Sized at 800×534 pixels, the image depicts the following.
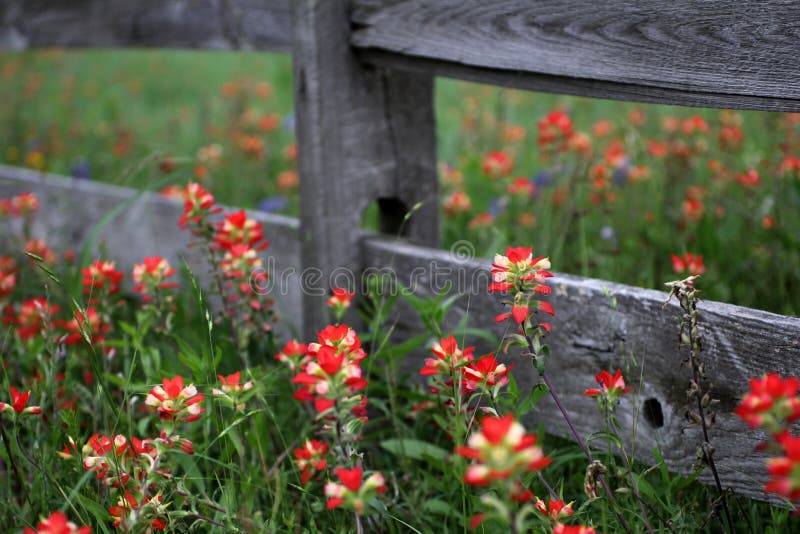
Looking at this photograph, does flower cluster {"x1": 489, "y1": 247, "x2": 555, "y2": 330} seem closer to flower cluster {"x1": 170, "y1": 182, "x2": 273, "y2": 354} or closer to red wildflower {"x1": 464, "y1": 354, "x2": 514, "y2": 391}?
red wildflower {"x1": 464, "y1": 354, "x2": 514, "y2": 391}

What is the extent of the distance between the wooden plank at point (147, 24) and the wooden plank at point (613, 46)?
23.7 inches

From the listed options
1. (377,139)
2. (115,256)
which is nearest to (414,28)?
(377,139)

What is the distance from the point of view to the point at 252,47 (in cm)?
246

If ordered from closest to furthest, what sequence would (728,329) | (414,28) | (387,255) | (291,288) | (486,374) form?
(486,374) < (728,329) < (414,28) < (387,255) < (291,288)

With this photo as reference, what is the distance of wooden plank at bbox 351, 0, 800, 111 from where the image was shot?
51.9 inches

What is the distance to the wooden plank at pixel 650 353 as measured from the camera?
137 cm

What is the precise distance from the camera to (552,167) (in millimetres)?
3041

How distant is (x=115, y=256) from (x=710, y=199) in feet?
7.98

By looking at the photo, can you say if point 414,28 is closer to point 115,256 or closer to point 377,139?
point 377,139

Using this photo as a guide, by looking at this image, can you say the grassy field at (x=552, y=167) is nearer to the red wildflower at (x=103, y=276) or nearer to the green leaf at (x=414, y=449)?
the red wildflower at (x=103, y=276)

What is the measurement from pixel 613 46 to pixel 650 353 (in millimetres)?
614

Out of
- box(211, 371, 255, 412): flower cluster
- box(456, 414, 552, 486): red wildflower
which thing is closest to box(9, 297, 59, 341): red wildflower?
box(211, 371, 255, 412): flower cluster

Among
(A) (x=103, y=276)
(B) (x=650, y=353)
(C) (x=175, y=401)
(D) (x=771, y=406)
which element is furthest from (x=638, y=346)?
(A) (x=103, y=276)

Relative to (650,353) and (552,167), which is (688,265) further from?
(552,167)
